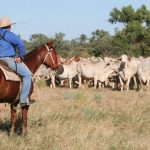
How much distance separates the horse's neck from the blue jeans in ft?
1.77

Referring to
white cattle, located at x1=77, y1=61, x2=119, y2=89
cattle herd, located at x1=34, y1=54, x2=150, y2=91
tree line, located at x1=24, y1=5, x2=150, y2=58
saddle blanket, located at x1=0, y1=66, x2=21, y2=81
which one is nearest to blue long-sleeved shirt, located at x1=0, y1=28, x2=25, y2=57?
saddle blanket, located at x1=0, y1=66, x2=21, y2=81

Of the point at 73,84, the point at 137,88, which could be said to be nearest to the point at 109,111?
the point at 137,88

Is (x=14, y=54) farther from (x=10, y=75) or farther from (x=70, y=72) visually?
(x=70, y=72)

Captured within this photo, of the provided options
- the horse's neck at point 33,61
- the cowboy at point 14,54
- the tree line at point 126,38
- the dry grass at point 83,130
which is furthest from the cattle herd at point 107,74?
the tree line at point 126,38

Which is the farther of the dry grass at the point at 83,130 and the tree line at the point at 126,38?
the tree line at the point at 126,38

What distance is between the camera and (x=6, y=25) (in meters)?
10.9

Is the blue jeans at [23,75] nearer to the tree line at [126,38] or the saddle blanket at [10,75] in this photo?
the saddle blanket at [10,75]

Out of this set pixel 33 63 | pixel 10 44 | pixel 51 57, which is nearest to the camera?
pixel 10 44

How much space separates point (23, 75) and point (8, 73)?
0.37 metres

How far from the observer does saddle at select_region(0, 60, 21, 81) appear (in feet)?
34.7

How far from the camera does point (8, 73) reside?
10625 mm

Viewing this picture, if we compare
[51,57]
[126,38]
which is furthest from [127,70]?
[126,38]

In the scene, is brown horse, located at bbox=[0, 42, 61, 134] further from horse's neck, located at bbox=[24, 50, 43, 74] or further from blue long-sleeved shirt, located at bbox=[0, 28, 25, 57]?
blue long-sleeved shirt, located at bbox=[0, 28, 25, 57]

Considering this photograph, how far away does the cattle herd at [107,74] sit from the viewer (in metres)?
25.5
